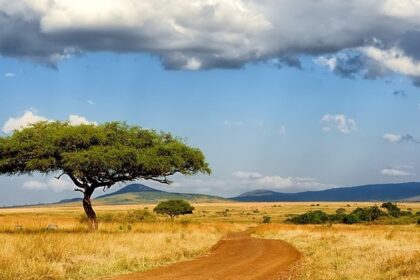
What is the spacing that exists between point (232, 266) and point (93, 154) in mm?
19421

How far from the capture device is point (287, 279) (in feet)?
64.9

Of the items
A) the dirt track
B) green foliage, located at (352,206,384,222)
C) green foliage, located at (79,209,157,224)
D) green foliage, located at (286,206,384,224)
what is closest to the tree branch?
green foliage, located at (79,209,157,224)

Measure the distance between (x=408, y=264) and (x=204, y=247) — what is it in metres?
13.9

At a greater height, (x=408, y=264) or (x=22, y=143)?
(x=22, y=143)

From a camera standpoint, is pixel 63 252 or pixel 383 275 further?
pixel 63 252

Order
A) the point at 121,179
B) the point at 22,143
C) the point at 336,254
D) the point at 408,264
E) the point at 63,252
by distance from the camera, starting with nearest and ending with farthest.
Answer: the point at 408,264 < the point at 63,252 < the point at 336,254 < the point at 22,143 < the point at 121,179

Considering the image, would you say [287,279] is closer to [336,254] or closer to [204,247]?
[336,254]

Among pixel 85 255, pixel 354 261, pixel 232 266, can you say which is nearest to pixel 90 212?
pixel 85 255

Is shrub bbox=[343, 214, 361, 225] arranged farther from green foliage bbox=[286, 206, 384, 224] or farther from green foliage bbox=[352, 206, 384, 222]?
green foliage bbox=[352, 206, 384, 222]

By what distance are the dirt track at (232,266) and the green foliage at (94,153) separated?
12.1 m

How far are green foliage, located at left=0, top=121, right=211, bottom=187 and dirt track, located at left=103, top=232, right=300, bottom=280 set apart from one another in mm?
12052

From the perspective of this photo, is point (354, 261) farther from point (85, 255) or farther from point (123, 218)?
point (123, 218)

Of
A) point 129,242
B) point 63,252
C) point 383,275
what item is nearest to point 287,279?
point 383,275

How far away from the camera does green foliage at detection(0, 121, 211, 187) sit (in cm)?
→ 4084
